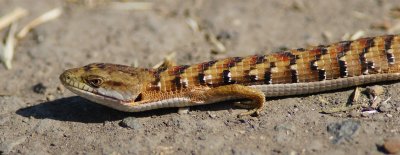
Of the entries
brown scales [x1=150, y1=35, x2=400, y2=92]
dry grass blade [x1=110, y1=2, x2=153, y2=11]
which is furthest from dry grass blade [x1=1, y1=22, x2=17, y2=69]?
brown scales [x1=150, y1=35, x2=400, y2=92]

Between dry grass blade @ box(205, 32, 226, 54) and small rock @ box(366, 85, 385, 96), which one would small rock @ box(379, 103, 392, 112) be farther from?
dry grass blade @ box(205, 32, 226, 54)

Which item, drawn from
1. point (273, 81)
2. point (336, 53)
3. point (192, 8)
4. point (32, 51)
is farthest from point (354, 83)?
point (32, 51)

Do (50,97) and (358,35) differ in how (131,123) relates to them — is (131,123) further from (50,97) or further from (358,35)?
(358,35)

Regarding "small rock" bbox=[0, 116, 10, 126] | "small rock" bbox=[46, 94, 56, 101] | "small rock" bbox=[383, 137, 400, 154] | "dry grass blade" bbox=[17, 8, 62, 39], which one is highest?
"dry grass blade" bbox=[17, 8, 62, 39]

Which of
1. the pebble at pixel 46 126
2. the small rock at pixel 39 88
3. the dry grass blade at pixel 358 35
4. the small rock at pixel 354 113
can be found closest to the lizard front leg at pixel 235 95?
the small rock at pixel 354 113

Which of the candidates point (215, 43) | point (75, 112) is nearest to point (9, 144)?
point (75, 112)

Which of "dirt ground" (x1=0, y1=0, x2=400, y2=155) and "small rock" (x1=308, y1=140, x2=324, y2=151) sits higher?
"dirt ground" (x1=0, y1=0, x2=400, y2=155)
